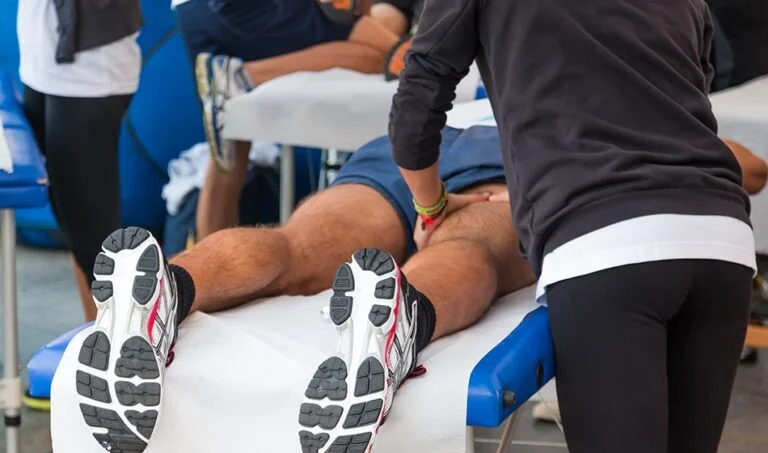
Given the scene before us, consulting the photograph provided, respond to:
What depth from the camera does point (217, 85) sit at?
9.69 ft

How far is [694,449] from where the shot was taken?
1366 mm

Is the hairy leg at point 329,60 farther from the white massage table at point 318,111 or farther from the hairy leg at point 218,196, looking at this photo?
the hairy leg at point 218,196

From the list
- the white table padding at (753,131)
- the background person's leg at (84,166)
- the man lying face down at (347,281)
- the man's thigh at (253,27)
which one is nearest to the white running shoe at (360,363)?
the man lying face down at (347,281)

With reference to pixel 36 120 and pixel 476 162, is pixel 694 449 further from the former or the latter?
pixel 36 120

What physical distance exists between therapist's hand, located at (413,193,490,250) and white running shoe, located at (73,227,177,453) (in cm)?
53

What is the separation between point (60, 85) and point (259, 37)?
92 centimetres

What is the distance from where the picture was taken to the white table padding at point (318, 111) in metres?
2.81

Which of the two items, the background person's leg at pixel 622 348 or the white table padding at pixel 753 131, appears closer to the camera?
the background person's leg at pixel 622 348

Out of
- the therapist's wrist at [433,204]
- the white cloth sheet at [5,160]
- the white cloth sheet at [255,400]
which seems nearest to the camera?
the white cloth sheet at [255,400]

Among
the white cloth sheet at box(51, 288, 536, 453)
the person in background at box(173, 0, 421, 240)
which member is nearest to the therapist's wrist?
the white cloth sheet at box(51, 288, 536, 453)

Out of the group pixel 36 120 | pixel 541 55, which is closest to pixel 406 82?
pixel 541 55

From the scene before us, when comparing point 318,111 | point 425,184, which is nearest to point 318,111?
point 318,111

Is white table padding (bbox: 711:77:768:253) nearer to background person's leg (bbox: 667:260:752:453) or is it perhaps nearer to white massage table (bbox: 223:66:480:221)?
white massage table (bbox: 223:66:480:221)

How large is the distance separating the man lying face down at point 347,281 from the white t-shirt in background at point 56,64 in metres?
0.63
